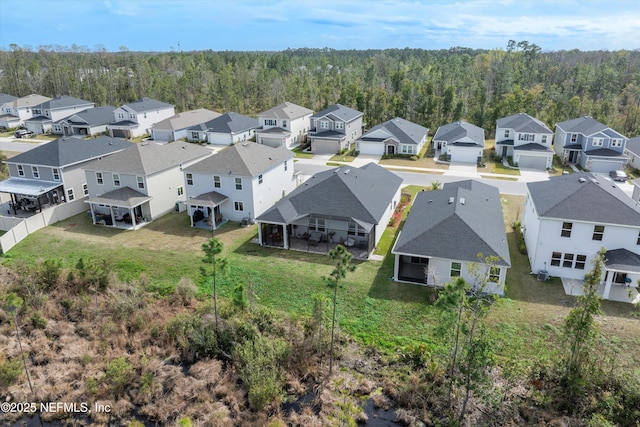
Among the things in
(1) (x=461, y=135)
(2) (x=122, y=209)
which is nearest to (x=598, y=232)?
(1) (x=461, y=135)

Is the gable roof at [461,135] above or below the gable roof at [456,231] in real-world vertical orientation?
above

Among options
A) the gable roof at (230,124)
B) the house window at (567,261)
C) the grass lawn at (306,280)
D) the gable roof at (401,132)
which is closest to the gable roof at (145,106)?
the gable roof at (230,124)

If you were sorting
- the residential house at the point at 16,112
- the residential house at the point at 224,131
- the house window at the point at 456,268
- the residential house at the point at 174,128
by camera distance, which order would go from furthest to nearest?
1. the residential house at the point at 16,112
2. the residential house at the point at 174,128
3. the residential house at the point at 224,131
4. the house window at the point at 456,268

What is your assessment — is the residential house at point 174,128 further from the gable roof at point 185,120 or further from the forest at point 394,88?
the forest at point 394,88

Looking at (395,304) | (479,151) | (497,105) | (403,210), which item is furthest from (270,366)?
(497,105)

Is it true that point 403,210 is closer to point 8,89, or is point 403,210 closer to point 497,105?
point 497,105

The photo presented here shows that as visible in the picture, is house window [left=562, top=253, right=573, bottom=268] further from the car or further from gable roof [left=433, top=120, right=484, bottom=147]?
gable roof [left=433, top=120, right=484, bottom=147]
